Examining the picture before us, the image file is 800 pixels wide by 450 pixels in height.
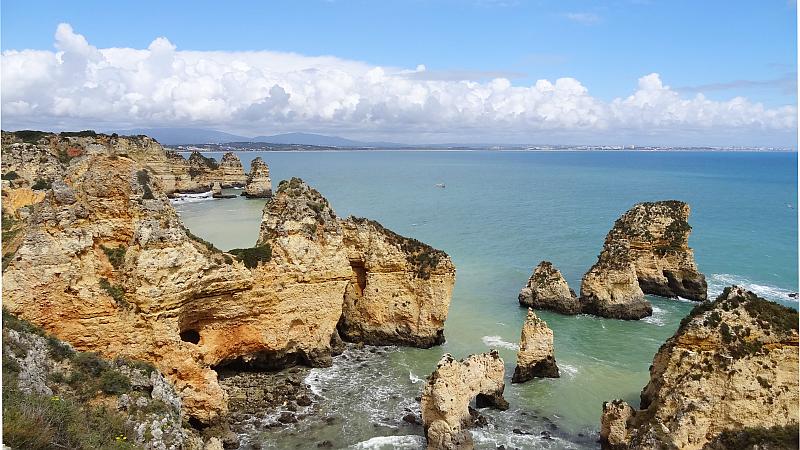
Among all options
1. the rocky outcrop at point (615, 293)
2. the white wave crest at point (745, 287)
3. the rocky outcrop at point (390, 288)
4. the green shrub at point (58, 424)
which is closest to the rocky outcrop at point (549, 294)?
the rocky outcrop at point (615, 293)

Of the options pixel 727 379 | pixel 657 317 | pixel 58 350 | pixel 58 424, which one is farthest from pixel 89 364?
pixel 657 317

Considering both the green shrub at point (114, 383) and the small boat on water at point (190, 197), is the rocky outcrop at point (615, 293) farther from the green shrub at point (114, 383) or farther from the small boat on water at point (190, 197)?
the small boat on water at point (190, 197)

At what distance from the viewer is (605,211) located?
79.4 m

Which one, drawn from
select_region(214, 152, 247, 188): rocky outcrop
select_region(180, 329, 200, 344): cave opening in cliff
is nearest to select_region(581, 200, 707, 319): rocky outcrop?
select_region(180, 329, 200, 344): cave opening in cliff

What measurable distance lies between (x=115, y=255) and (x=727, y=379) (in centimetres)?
1888

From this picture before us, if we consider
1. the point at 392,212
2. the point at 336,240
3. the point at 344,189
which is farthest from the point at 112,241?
the point at 344,189

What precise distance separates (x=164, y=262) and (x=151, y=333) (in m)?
2.32

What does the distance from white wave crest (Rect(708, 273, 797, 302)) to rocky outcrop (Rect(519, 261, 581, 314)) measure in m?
10.7

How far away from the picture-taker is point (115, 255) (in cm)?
1744

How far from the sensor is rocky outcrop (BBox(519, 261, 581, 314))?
1313 inches

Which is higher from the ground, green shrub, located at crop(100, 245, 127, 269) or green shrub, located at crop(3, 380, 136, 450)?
green shrub, located at crop(100, 245, 127, 269)

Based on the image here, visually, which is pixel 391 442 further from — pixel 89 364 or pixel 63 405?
pixel 63 405

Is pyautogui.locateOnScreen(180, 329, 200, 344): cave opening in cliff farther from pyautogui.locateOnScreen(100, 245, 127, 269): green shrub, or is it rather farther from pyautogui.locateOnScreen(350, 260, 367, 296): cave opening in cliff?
pyautogui.locateOnScreen(350, 260, 367, 296): cave opening in cliff

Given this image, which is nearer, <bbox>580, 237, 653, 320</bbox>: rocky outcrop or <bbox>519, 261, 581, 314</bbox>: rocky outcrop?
<bbox>580, 237, 653, 320</bbox>: rocky outcrop
